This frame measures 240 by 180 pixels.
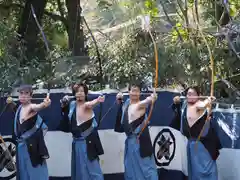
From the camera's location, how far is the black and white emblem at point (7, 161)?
17.9ft

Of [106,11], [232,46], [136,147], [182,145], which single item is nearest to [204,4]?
[106,11]

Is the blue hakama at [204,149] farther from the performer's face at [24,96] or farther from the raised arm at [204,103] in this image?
the performer's face at [24,96]

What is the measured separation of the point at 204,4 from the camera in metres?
7.50

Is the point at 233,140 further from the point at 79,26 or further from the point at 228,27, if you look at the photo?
the point at 79,26

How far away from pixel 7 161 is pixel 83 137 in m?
0.94

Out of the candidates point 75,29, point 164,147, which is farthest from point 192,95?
point 75,29

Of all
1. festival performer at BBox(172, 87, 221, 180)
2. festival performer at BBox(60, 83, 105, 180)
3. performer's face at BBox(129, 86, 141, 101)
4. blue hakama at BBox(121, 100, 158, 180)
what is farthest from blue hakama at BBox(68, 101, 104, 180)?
festival performer at BBox(172, 87, 221, 180)

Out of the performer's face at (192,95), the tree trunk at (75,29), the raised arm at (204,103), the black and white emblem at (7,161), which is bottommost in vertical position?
the black and white emblem at (7,161)

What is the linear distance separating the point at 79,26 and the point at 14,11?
1.40 meters

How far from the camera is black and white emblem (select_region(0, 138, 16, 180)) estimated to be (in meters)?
5.45

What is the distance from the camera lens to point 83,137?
5.14 meters

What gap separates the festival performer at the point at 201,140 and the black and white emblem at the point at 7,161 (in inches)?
73.2

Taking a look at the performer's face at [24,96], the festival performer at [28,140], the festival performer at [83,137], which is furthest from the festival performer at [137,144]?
the performer's face at [24,96]

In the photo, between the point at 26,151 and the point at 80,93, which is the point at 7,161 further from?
the point at 80,93
